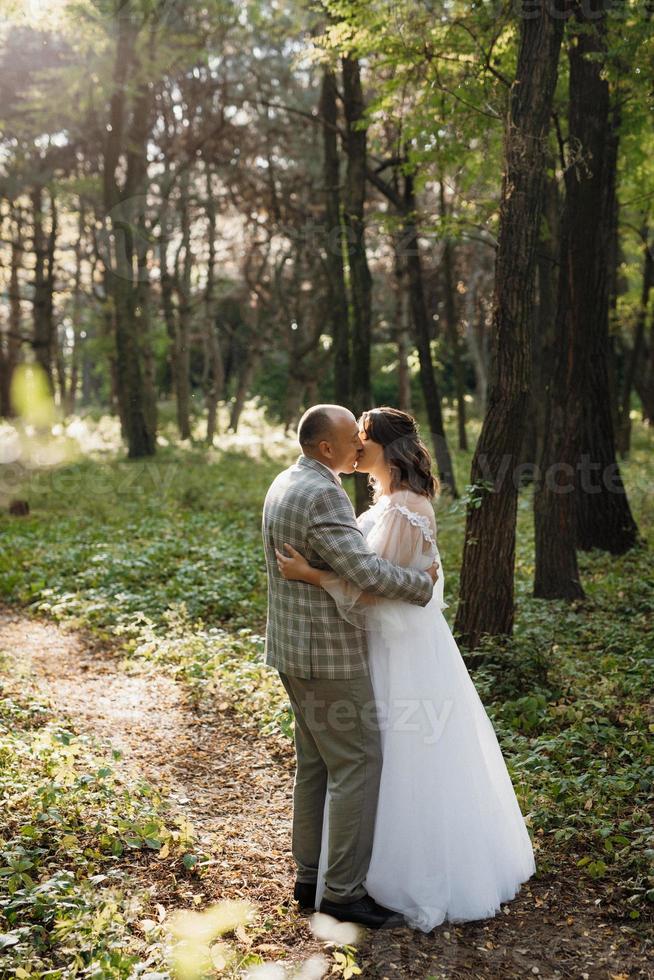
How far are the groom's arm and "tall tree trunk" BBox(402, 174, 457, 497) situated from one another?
1063 centimetres

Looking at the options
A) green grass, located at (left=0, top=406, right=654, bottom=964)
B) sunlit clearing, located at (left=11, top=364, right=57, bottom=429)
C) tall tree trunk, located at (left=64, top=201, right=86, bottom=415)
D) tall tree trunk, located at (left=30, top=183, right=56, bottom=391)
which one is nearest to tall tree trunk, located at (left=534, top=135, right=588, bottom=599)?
green grass, located at (left=0, top=406, right=654, bottom=964)

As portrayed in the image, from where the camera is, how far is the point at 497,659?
739 cm

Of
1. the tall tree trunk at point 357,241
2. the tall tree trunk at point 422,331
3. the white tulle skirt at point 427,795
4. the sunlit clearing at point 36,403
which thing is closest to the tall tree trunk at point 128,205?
the sunlit clearing at point 36,403

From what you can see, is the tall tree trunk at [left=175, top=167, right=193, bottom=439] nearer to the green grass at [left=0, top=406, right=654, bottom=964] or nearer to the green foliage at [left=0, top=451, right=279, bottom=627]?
the green foliage at [left=0, top=451, right=279, bottom=627]

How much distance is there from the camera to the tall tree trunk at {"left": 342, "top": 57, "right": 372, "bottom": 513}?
44.3 feet

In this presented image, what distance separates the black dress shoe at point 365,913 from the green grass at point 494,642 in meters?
0.96

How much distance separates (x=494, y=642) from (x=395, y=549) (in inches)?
141

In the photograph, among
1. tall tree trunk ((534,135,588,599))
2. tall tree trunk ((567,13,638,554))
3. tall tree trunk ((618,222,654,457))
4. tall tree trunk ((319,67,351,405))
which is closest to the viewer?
tall tree trunk ((534,135,588,599))

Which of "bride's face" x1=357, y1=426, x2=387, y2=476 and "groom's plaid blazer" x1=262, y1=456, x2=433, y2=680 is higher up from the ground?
"bride's face" x1=357, y1=426, x2=387, y2=476

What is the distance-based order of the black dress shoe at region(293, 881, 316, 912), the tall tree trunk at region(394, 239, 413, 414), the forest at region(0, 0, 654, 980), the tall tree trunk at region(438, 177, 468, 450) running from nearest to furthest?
the forest at region(0, 0, 654, 980) → the black dress shoe at region(293, 881, 316, 912) → the tall tree trunk at region(438, 177, 468, 450) → the tall tree trunk at region(394, 239, 413, 414)

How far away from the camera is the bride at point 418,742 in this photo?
4176mm

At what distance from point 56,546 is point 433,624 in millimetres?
9341

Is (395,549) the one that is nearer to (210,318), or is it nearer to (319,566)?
(319,566)

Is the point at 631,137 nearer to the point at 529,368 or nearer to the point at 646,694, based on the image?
the point at 529,368
